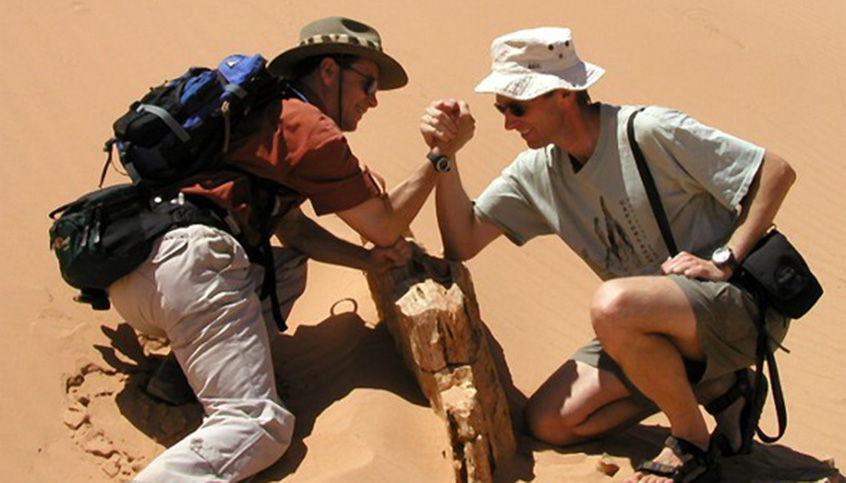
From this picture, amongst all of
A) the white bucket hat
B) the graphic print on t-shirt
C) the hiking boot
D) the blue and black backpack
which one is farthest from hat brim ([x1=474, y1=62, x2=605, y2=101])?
the hiking boot

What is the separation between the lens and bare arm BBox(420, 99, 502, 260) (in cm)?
491

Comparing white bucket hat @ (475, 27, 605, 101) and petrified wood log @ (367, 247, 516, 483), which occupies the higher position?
white bucket hat @ (475, 27, 605, 101)

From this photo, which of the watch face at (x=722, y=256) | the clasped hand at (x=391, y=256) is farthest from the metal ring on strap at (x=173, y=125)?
the watch face at (x=722, y=256)

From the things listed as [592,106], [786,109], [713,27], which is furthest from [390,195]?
[713,27]

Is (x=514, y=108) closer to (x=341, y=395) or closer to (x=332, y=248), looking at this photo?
(x=332, y=248)

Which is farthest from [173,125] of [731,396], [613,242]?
[731,396]

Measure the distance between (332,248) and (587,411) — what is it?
4.54 feet

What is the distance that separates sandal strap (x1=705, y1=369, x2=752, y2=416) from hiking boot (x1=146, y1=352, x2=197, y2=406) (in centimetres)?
226

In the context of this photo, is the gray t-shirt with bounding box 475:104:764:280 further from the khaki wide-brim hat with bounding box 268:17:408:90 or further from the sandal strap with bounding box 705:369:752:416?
the khaki wide-brim hat with bounding box 268:17:408:90

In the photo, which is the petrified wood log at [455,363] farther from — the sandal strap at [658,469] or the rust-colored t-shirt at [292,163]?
the sandal strap at [658,469]

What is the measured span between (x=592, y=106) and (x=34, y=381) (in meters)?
2.73

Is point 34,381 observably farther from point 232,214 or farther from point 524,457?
point 524,457

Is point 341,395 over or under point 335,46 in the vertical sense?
under

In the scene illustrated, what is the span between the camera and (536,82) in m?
4.49
